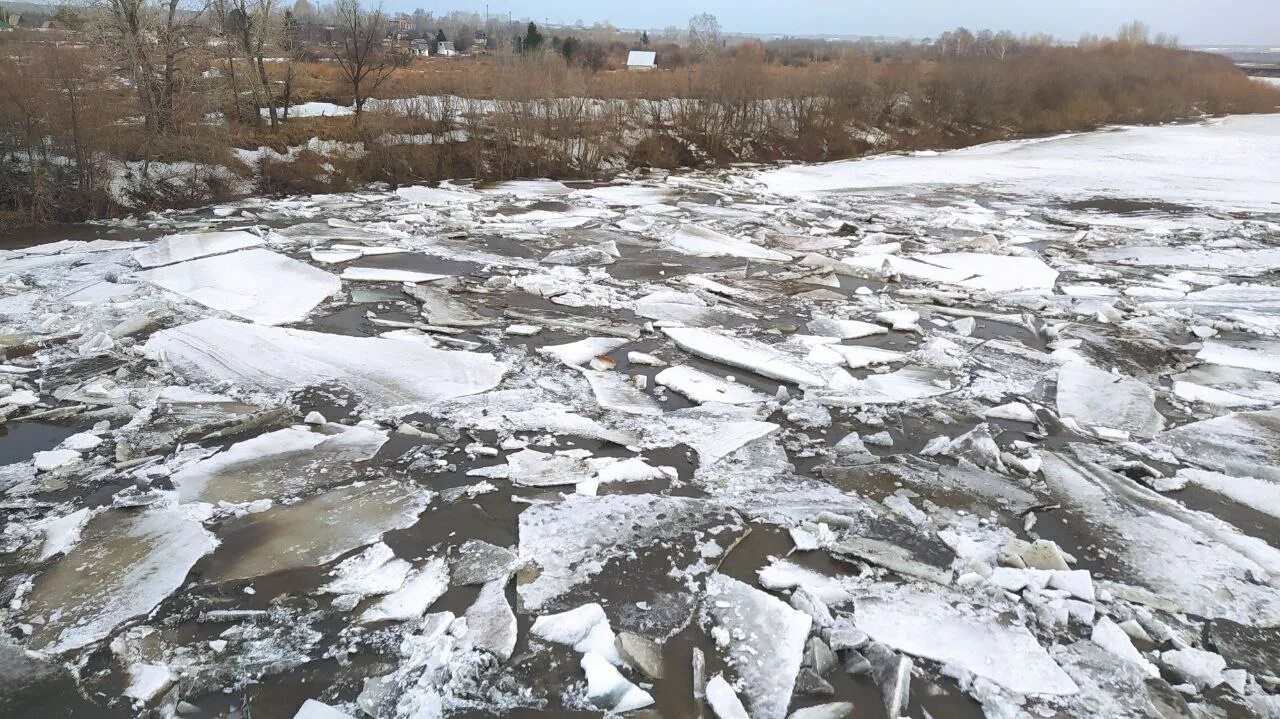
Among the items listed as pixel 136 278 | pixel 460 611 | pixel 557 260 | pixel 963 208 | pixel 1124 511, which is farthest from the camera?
pixel 963 208

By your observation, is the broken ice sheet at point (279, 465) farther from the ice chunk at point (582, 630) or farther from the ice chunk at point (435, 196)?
the ice chunk at point (435, 196)

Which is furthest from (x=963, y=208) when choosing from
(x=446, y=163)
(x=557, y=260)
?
(x=446, y=163)

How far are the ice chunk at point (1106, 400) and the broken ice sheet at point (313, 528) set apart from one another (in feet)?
16.2

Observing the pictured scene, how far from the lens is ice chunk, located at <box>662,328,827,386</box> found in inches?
241

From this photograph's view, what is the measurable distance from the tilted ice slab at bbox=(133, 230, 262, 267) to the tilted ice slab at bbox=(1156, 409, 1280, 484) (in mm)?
10492

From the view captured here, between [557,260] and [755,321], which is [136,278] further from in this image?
[755,321]

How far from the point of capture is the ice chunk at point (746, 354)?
Result: 6.12m

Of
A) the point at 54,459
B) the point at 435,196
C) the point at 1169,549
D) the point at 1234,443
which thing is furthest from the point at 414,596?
the point at 435,196

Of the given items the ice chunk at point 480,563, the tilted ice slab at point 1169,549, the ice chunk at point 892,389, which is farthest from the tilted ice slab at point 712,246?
the ice chunk at point 480,563

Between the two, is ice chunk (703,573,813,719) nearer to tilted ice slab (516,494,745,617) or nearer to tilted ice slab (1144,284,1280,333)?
tilted ice slab (516,494,745,617)

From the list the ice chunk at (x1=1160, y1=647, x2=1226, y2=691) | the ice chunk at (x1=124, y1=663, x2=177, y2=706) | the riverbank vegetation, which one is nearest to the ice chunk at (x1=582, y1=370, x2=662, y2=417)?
the ice chunk at (x1=124, y1=663, x2=177, y2=706)

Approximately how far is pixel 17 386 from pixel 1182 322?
36.0ft

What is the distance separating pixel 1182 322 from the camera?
7836mm

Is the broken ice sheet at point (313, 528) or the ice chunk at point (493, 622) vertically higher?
the broken ice sheet at point (313, 528)
